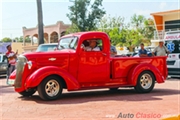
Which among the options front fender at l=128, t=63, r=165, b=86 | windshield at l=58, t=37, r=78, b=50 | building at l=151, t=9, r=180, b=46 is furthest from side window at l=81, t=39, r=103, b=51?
building at l=151, t=9, r=180, b=46

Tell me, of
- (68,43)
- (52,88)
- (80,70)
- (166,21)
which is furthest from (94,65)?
(166,21)

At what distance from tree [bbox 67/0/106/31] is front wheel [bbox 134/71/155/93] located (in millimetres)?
15127

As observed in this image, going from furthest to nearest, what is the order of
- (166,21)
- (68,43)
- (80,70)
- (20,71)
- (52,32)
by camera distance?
(52,32) < (166,21) < (68,43) < (80,70) < (20,71)

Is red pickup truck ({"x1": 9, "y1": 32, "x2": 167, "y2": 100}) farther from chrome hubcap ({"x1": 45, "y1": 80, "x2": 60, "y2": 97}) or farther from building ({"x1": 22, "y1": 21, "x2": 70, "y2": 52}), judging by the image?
building ({"x1": 22, "y1": 21, "x2": 70, "y2": 52})

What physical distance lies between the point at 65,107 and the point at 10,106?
1529mm

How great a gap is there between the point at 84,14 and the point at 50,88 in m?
17.0

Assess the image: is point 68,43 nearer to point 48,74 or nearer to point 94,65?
point 94,65

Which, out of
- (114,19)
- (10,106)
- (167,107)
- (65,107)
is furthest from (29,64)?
(114,19)

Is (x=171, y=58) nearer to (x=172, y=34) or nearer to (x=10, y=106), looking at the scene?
(x=172, y=34)

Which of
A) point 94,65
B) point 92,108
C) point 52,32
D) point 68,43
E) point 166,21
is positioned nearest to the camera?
point 92,108

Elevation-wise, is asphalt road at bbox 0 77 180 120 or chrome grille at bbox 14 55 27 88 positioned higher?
chrome grille at bbox 14 55 27 88

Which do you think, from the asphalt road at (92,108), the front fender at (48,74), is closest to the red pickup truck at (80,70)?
the front fender at (48,74)

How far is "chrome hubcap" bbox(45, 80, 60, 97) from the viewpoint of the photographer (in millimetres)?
8328

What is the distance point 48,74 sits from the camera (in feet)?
27.0
